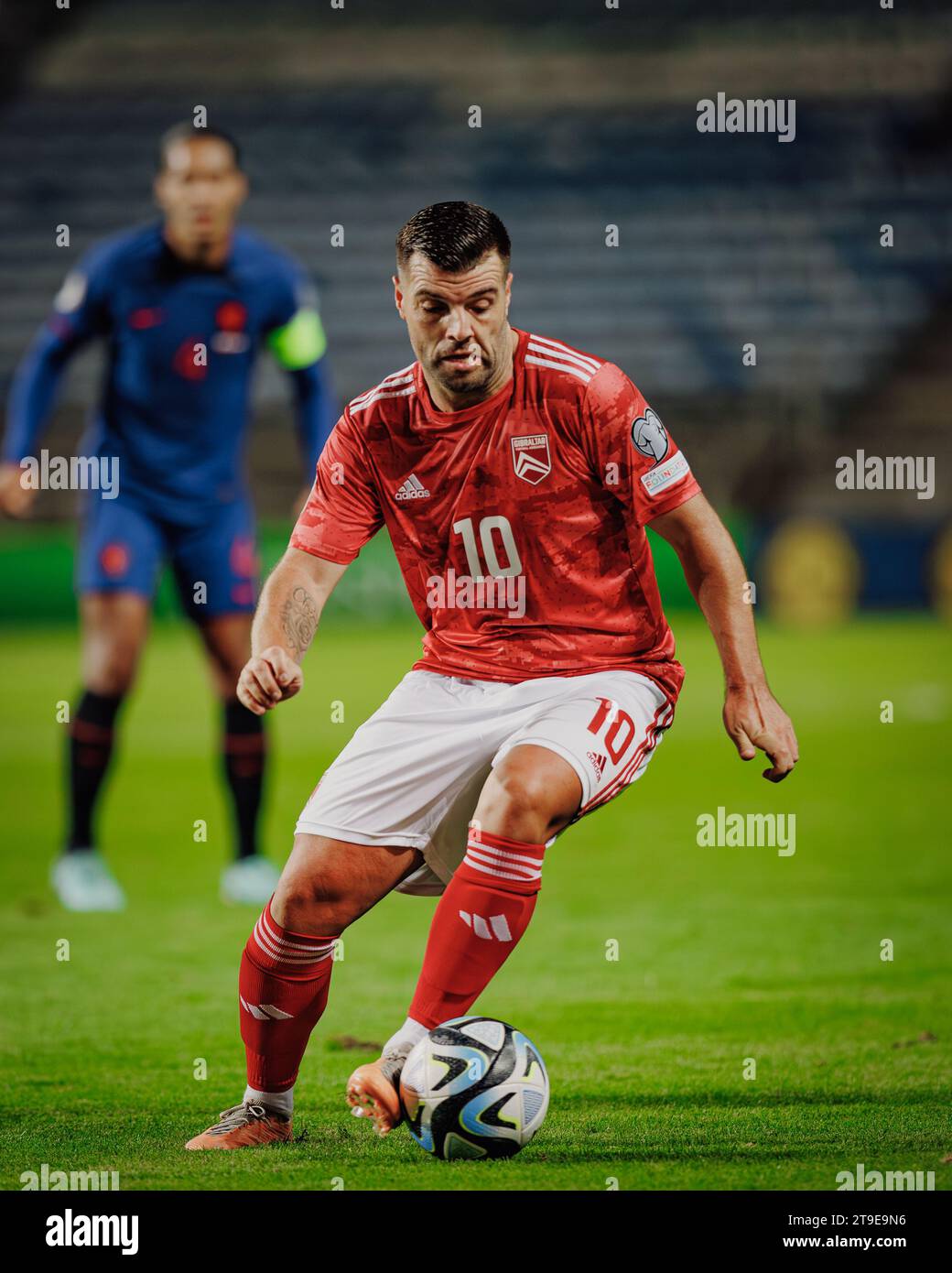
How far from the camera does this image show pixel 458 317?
11.6 feet

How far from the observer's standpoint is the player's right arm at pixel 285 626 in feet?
11.3

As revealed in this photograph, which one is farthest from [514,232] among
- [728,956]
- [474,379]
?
[474,379]

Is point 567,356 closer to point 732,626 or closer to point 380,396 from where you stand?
point 380,396

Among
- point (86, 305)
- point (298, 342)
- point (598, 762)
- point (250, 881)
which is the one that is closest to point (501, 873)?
point (598, 762)

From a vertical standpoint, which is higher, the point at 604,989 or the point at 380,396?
the point at 380,396

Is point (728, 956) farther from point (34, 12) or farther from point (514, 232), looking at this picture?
point (34, 12)

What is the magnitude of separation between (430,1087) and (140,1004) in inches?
Answer: 77.7

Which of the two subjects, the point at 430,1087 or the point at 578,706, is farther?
the point at 578,706

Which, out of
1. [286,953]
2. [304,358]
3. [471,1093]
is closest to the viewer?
[471,1093]

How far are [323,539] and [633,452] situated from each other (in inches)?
28.0

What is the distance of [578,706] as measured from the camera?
3.58m

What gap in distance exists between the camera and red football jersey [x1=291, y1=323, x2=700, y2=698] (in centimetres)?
367

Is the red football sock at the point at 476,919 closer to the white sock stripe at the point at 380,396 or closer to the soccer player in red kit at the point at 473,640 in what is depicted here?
the soccer player in red kit at the point at 473,640

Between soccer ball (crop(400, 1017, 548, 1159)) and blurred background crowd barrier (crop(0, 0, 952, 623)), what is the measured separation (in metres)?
15.7
